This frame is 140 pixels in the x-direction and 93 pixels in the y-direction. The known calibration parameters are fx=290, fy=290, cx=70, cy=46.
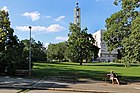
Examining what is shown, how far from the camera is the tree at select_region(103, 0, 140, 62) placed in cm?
2795

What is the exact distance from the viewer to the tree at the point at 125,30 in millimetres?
27953

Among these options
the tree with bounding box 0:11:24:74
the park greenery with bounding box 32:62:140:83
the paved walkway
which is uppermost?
the tree with bounding box 0:11:24:74

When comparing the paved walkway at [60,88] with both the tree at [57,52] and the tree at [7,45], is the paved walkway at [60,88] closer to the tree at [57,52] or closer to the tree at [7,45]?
the tree at [7,45]

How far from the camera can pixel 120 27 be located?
44094 mm

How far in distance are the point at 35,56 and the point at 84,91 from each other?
95.5 meters

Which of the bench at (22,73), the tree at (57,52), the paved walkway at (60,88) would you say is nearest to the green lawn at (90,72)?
the bench at (22,73)

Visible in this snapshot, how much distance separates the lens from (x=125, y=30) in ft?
140

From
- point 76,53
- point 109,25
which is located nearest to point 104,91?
point 109,25

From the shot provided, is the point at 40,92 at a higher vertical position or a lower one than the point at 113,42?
lower

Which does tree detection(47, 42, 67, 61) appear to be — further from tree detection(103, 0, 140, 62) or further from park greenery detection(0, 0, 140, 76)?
tree detection(103, 0, 140, 62)

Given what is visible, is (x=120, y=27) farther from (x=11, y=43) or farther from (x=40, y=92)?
(x=40, y=92)

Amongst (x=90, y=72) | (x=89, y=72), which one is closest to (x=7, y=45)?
(x=89, y=72)

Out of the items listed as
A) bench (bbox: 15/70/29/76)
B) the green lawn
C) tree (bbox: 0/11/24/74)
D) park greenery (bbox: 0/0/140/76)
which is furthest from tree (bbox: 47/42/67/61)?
bench (bbox: 15/70/29/76)

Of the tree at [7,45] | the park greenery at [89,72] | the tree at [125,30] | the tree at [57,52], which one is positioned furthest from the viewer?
the tree at [57,52]
